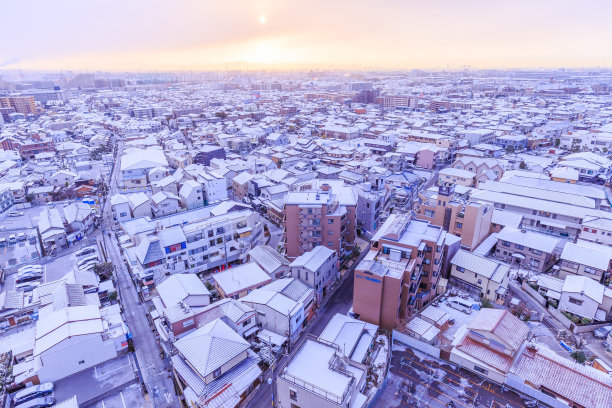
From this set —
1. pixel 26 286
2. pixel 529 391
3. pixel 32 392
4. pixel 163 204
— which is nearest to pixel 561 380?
pixel 529 391

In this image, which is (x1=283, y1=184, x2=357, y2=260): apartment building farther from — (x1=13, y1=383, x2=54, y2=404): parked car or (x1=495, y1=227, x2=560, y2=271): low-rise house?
(x1=13, y1=383, x2=54, y2=404): parked car

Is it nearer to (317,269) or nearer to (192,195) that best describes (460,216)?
(317,269)

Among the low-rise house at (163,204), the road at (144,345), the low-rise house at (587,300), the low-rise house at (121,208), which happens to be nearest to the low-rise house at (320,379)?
the road at (144,345)

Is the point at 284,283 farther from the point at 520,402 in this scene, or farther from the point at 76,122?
the point at 76,122

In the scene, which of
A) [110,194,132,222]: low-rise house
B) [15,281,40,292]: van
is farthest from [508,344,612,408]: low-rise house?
[110,194,132,222]: low-rise house

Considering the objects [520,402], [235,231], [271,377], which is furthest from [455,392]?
[235,231]

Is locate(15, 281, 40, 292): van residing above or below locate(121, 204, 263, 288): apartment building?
below
